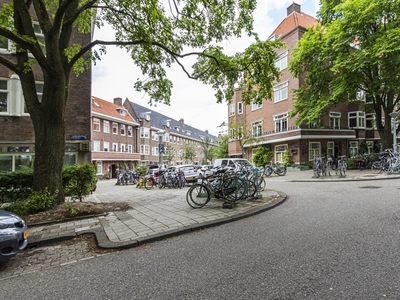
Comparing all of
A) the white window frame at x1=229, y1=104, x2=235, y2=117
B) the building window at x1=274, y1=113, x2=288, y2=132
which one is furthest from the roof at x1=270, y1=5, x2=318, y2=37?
the white window frame at x1=229, y1=104, x2=235, y2=117

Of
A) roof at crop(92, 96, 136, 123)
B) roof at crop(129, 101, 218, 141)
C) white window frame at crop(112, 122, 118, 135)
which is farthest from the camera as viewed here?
roof at crop(129, 101, 218, 141)

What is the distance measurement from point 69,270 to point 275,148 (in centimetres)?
2721

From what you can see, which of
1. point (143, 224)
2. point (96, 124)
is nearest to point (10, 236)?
point (143, 224)

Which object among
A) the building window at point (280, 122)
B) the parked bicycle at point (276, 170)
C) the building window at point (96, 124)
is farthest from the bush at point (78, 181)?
the building window at point (96, 124)

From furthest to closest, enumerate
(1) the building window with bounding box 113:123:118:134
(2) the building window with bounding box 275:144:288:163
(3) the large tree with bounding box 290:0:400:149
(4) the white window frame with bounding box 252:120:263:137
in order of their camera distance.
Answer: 1. (1) the building window with bounding box 113:123:118:134
2. (4) the white window frame with bounding box 252:120:263:137
3. (2) the building window with bounding box 275:144:288:163
4. (3) the large tree with bounding box 290:0:400:149

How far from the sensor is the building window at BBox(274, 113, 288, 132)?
1059 inches

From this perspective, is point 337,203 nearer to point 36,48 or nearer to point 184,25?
point 184,25

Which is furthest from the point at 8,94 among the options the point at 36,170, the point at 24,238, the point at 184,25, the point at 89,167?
the point at 24,238

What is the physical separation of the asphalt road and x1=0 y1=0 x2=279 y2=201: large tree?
4.86m

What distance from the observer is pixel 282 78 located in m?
27.7

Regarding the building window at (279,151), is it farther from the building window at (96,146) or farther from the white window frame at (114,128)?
the white window frame at (114,128)

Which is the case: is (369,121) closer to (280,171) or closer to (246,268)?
(280,171)

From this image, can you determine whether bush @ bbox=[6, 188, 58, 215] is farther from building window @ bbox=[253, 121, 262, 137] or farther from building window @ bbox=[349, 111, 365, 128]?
building window @ bbox=[349, 111, 365, 128]

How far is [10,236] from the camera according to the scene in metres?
3.63
